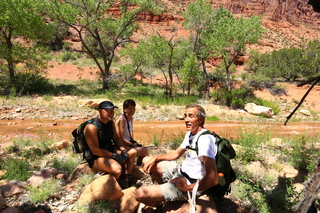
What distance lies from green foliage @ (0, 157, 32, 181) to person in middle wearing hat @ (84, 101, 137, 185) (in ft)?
4.15

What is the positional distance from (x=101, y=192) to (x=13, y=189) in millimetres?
1327

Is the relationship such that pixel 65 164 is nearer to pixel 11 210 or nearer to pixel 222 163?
pixel 11 210

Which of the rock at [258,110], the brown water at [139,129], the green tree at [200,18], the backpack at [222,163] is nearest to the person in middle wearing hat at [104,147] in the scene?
the backpack at [222,163]

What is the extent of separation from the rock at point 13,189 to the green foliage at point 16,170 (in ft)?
1.36

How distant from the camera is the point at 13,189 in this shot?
2.62 meters

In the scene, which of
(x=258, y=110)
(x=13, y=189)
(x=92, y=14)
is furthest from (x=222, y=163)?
(x=92, y=14)

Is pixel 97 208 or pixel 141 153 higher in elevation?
pixel 141 153

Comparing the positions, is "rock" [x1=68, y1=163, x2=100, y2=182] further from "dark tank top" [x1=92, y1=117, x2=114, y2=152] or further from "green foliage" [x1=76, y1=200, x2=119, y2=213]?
"green foliage" [x1=76, y1=200, x2=119, y2=213]

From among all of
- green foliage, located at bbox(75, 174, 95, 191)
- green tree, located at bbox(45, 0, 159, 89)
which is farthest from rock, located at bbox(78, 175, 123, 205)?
green tree, located at bbox(45, 0, 159, 89)

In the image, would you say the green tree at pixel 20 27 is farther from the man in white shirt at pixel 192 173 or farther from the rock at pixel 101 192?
the man in white shirt at pixel 192 173

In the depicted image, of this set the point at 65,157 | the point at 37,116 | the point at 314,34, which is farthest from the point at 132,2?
the point at 314,34

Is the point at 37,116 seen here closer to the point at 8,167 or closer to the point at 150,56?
the point at 8,167

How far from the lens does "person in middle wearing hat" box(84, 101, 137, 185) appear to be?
281 cm

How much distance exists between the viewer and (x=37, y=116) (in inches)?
344
